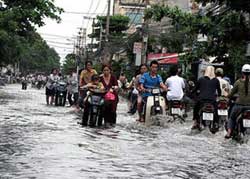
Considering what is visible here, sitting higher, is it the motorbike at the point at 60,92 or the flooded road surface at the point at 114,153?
the motorbike at the point at 60,92

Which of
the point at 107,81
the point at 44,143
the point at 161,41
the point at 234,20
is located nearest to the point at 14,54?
the point at 161,41

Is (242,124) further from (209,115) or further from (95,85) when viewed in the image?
(95,85)

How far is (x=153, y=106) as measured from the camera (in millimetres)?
15539

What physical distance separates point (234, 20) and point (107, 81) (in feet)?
20.0

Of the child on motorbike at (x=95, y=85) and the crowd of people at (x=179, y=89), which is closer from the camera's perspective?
the crowd of people at (x=179, y=89)

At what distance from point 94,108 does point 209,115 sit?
2.77 meters

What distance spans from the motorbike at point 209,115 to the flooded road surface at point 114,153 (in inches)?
8.0

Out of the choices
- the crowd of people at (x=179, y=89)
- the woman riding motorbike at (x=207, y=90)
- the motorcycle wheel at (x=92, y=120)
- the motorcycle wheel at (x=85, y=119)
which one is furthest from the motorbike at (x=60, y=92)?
the woman riding motorbike at (x=207, y=90)

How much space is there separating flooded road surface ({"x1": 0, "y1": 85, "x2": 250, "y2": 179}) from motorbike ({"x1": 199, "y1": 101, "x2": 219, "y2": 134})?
20cm

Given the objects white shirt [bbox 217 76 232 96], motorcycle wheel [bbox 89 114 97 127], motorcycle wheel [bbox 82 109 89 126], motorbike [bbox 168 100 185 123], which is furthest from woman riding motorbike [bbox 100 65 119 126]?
white shirt [bbox 217 76 232 96]

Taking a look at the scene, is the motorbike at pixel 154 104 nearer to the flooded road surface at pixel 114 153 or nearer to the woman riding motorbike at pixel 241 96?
the flooded road surface at pixel 114 153

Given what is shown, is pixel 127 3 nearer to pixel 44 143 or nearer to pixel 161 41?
pixel 161 41

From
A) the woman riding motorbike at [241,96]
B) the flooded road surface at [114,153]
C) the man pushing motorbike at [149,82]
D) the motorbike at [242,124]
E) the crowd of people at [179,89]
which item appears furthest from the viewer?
the man pushing motorbike at [149,82]

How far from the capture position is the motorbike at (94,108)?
48.2 feet
